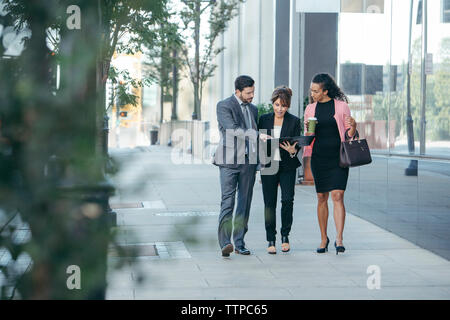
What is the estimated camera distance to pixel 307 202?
43.7ft

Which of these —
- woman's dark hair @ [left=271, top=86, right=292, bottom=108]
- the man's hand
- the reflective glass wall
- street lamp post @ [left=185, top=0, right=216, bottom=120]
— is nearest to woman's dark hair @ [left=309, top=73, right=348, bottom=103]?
woman's dark hair @ [left=271, top=86, right=292, bottom=108]

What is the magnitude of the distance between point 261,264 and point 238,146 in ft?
3.87

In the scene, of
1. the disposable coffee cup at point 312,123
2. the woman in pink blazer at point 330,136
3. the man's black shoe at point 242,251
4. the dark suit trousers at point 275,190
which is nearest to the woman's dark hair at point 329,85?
the woman in pink blazer at point 330,136

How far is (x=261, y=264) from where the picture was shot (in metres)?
7.48

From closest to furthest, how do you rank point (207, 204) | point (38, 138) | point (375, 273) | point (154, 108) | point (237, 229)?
point (38, 138) < point (237, 229) < point (375, 273) < point (207, 204) < point (154, 108)

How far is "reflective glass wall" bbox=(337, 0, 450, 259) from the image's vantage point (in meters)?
8.45

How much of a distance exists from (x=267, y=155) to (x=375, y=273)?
5.45 feet

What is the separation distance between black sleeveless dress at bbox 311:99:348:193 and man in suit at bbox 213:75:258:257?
2.18 feet

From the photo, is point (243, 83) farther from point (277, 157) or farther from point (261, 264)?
point (261, 264)

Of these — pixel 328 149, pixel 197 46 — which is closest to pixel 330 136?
pixel 328 149

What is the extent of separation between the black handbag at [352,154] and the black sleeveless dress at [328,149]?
4.2 inches

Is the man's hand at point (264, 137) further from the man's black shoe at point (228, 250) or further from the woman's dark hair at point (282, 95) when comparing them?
the man's black shoe at point (228, 250)
